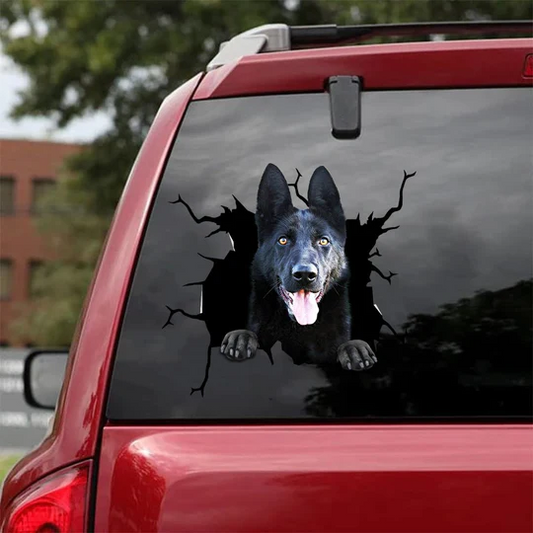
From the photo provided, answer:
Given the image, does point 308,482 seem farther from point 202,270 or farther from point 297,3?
point 297,3

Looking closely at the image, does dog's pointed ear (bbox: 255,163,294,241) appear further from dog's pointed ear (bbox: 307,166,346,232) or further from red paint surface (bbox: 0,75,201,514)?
red paint surface (bbox: 0,75,201,514)

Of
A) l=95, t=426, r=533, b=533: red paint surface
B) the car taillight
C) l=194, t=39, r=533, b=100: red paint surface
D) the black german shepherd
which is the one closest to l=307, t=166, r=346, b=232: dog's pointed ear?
the black german shepherd

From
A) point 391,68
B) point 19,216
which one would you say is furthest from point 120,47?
point 19,216

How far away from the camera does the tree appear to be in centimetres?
1548

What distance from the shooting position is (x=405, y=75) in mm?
2064

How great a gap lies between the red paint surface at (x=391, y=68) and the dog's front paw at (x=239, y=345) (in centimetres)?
52

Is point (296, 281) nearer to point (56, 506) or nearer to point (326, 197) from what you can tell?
point (326, 197)

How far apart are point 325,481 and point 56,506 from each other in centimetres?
53

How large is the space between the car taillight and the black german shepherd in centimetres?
38

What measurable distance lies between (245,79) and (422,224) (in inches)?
19.1

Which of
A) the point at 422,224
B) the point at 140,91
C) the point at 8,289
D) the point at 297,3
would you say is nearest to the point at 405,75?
the point at 422,224

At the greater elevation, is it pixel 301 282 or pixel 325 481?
pixel 301 282

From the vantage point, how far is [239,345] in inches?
75.7

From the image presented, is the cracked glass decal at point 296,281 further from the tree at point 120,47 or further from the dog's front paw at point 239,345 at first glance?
the tree at point 120,47
